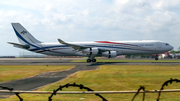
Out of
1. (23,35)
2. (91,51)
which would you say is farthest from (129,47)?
(23,35)

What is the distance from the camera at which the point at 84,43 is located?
157 feet

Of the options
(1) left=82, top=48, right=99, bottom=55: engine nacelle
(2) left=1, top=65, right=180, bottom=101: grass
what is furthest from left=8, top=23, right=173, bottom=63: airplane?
(2) left=1, top=65, right=180, bottom=101: grass

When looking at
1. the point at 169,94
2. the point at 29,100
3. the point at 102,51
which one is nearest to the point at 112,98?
the point at 169,94

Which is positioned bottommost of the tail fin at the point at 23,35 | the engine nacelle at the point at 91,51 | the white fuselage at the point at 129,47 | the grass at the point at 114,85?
the grass at the point at 114,85

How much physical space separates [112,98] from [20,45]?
140 ft

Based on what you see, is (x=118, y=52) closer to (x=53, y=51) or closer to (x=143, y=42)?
(x=143, y=42)

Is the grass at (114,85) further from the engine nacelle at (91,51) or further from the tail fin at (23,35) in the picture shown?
the tail fin at (23,35)

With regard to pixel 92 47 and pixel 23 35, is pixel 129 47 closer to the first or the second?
pixel 92 47

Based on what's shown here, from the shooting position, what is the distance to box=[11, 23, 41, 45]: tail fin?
163 ft

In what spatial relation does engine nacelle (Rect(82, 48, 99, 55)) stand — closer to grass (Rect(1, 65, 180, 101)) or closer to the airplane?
the airplane

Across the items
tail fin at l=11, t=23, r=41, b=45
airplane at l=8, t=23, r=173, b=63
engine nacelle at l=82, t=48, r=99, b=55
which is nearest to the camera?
engine nacelle at l=82, t=48, r=99, b=55

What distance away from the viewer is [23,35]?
49844 millimetres

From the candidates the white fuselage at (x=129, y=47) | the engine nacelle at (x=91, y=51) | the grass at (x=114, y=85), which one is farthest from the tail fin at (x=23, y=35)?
the grass at (x=114, y=85)

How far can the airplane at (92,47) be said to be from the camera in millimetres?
43688
